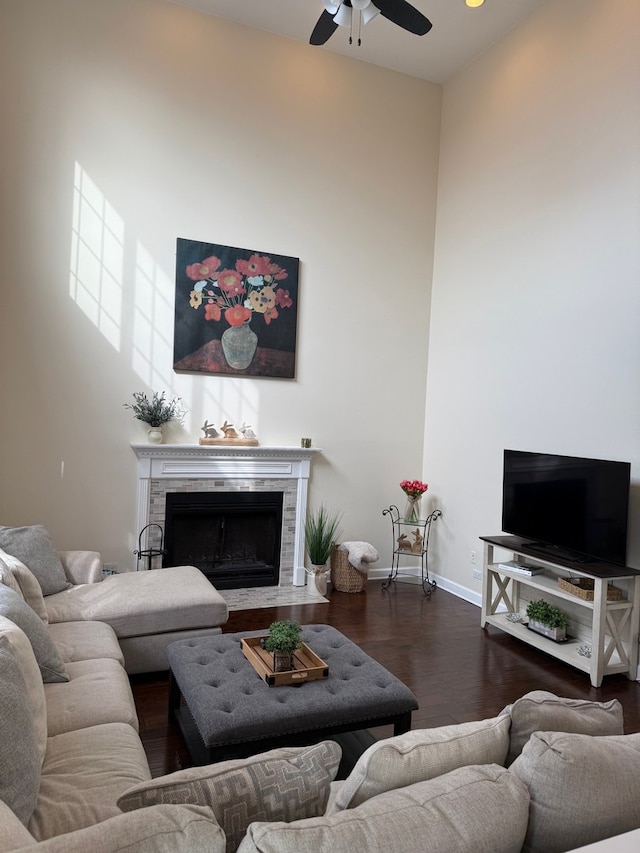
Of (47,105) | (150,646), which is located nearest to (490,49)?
(47,105)

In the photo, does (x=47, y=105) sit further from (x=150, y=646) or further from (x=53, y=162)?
(x=150, y=646)

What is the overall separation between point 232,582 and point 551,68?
498 cm

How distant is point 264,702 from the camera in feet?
7.65

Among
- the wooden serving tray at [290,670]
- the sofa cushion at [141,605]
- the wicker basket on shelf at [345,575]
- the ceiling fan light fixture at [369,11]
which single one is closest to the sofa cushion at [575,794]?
the wooden serving tray at [290,670]

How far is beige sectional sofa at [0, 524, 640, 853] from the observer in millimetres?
982

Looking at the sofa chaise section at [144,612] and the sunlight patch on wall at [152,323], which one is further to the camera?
the sunlight patch on wall at [152,323]

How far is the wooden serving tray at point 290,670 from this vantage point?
251 cm

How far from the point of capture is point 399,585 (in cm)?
573

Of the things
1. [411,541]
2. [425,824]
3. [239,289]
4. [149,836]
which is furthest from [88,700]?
[411,541]

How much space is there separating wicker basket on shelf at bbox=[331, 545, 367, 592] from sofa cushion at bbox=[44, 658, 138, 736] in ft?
9.98

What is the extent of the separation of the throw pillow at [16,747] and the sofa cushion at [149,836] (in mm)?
560

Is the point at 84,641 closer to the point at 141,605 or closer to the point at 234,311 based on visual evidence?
the point at 141,605

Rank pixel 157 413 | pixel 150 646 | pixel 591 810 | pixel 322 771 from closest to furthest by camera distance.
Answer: pixel 591 810
pixel 322 771
pixel 150 646
pixel 157 413

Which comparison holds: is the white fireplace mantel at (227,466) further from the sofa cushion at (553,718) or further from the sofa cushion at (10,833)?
the sofa cushion at (553,718)
